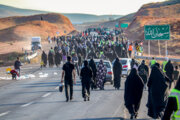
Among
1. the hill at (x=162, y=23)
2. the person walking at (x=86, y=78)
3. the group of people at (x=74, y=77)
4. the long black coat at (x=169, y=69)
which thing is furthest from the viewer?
the hill at (x=162, y=23)

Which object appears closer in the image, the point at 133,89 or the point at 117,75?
the point at 133,89

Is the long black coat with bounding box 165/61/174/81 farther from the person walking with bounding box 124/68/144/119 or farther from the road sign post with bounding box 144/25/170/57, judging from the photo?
the road sign post with bounding box 144/25/170/57

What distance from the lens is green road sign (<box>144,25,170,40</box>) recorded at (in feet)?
137

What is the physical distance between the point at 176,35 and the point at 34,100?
7799cm

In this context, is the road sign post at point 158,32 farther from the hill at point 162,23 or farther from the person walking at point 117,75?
the hill at point 162,23

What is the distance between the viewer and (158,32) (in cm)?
4247

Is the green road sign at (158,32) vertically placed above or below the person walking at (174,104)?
above

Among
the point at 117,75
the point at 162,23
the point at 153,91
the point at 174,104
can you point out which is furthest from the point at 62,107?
the point at 162,23

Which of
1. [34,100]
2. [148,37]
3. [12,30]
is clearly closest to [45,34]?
[12,30]

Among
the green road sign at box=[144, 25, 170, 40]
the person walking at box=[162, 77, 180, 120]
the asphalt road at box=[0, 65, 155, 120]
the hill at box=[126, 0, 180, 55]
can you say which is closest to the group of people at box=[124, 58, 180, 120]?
the asphalt road at box=[0, 65, 155, 120]

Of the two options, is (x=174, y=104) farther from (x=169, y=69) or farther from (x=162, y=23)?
(x=162, y=23)

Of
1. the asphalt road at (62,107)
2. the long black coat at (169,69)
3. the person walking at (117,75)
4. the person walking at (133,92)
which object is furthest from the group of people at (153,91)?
the person walking at (117,75)

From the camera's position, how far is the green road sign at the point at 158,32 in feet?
137

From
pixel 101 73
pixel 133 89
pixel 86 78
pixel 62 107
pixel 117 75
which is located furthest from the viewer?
pixel 117 75
